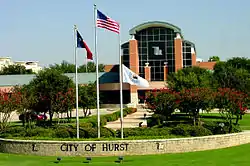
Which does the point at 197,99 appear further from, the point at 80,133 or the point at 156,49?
the point at 156,49

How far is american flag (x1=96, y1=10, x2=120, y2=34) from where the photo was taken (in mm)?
21672

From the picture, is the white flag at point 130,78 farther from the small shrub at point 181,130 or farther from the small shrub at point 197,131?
the small shrub at point 197,131

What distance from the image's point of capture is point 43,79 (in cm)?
3456

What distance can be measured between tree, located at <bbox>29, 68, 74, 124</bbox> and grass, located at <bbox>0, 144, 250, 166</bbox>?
12.3m

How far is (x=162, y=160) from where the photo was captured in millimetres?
19016

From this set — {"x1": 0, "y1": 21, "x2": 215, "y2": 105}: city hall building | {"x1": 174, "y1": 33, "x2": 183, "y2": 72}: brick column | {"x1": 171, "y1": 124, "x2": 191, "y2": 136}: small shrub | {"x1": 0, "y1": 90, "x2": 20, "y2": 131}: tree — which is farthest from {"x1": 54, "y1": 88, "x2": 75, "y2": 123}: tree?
{"x1": 174, "y1": 33, "x2": 183, "y2": 72}: brick column

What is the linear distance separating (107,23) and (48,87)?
44.8 feet

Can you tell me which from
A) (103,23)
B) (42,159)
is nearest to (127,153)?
(42,159)

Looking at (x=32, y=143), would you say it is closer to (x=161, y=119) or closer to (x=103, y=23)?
(x=103, y=23)

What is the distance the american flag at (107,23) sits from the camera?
21.7 m

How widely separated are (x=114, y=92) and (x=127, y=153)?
5273cm

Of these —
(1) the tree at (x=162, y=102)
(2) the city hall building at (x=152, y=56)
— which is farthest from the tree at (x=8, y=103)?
(2) the city hall building at (x=152, y=56)

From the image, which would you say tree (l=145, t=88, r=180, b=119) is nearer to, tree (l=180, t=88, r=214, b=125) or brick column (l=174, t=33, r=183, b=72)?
tree (l=180, t=88, r=214, b=125)

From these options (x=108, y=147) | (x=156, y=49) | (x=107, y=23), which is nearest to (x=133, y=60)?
(x=156, y=49)
